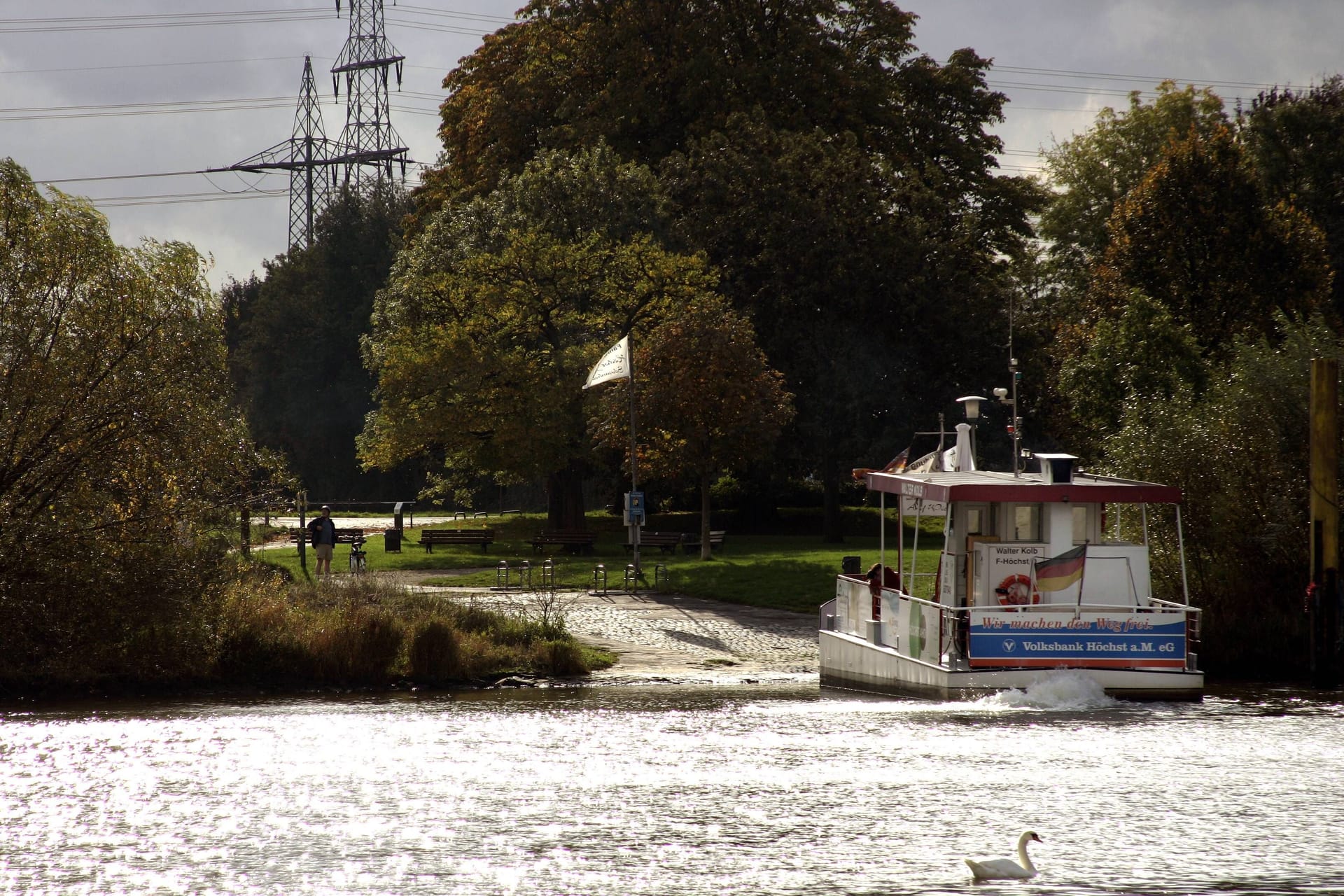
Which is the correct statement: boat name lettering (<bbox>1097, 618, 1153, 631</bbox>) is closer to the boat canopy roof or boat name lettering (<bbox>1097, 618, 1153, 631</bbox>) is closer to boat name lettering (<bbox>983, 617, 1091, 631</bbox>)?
boat name lettering (<bbox>983, 617, 1091, 631</bbox>)

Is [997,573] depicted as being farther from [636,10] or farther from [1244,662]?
[636,10]

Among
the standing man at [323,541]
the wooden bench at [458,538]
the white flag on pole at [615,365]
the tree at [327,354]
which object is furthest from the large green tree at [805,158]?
the tree at [327,354]

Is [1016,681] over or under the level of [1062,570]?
under

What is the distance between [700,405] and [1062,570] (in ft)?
70.7

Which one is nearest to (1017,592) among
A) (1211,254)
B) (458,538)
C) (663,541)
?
(663,541)

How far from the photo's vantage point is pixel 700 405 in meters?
43.6

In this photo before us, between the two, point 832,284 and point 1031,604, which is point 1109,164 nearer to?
point 832,284

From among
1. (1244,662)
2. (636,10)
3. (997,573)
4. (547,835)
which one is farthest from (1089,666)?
(636,10)

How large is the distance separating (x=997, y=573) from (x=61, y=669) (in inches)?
574

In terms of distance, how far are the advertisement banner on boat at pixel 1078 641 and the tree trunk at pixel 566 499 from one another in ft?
102

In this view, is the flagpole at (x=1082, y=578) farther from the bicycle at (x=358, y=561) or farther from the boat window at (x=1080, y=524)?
the bicycle at (x=358, y=561)

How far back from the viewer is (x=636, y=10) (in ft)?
192

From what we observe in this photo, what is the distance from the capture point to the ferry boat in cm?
2202

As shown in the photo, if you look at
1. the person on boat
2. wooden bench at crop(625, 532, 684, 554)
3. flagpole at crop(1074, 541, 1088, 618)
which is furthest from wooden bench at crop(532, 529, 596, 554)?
flagpole at crop(1074, 541, 1088, 618)
